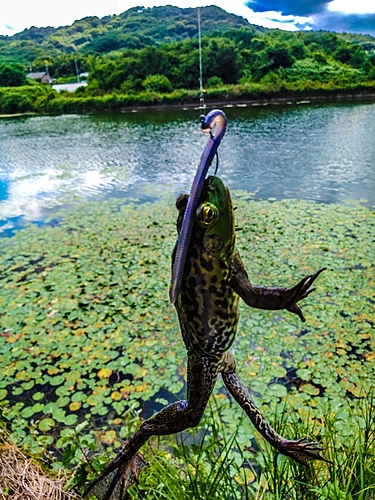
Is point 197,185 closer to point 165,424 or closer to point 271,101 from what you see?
point 165,424

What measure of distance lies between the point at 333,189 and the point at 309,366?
16.2 ft

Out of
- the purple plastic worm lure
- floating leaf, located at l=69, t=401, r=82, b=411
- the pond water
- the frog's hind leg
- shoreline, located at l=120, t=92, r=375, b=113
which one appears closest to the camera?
the purple plastic worm lure

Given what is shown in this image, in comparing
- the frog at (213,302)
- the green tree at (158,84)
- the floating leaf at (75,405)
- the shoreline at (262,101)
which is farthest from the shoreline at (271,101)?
the frog at (213,302)

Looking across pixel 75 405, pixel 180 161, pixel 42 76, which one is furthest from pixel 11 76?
pixel 75 405

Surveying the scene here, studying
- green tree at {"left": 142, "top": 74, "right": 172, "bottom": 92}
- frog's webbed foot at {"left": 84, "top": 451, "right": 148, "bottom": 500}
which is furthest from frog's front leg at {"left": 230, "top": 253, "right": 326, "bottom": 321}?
green tree at {"left": 142, "top": 74, "right": 172, "bottom": 92}

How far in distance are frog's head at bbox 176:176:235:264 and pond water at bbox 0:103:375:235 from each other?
592 centimetres

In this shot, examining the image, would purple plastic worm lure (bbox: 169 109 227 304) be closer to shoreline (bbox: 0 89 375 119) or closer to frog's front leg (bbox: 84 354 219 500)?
frog's front leg (bbox: 84 354 219 500)

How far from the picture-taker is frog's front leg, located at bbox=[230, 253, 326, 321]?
2.77ft

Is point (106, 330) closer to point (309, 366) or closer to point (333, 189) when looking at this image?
point (309, 366)

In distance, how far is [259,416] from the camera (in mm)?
1163

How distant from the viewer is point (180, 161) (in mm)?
10430

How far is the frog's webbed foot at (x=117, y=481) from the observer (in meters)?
1.26

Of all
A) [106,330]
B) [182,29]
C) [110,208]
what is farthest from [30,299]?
[182,29]

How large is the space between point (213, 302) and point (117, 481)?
72cm
